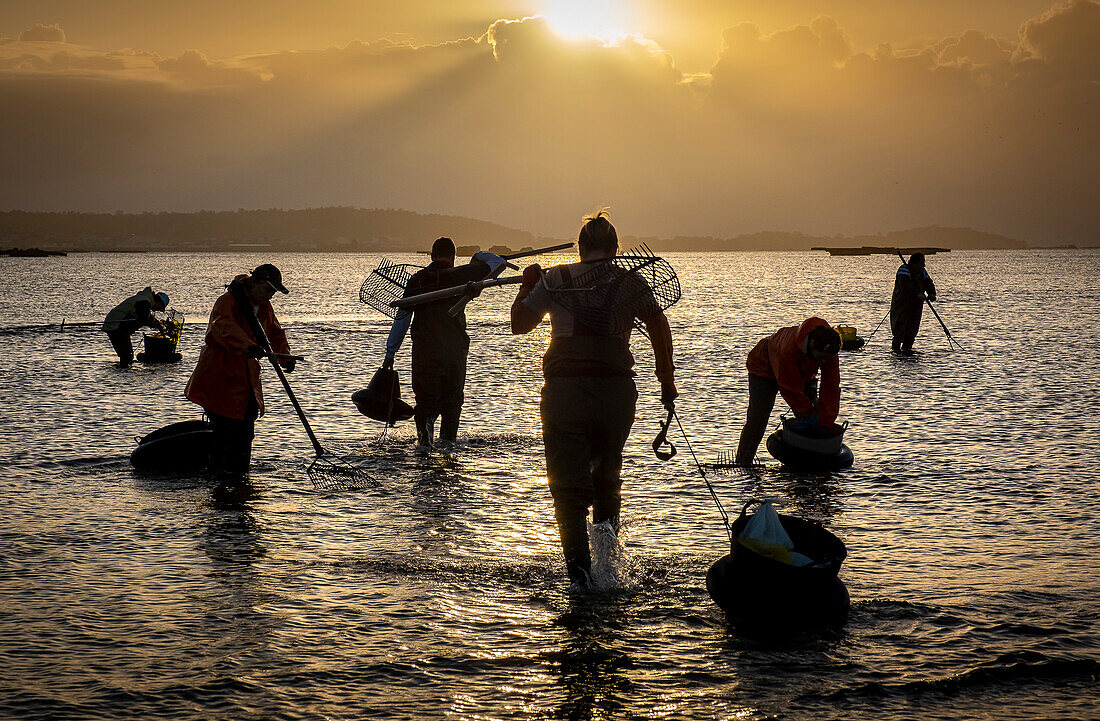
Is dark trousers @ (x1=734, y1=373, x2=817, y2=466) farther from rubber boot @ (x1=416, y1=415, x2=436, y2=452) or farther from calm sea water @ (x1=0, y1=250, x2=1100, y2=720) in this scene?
rubber boot @ (x1=416, y1=415, x2=436, y2=452)

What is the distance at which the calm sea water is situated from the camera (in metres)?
4.62

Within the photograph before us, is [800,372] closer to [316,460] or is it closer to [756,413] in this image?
[756,413]

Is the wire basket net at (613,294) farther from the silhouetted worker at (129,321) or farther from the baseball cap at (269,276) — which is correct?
the silhouetted worker at (129,321)

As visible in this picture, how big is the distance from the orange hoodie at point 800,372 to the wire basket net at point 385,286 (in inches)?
137

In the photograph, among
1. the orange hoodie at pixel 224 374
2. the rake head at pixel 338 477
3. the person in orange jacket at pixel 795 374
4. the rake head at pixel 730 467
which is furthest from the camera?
the rake head at pixel 730 467

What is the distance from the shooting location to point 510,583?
242 inches

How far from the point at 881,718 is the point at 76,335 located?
2586 centimetres

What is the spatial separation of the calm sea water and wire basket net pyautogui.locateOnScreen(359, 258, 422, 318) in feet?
5.01

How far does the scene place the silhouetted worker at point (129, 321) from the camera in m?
19.0

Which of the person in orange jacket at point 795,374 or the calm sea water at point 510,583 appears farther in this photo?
the person in orange jacket at point 795,374

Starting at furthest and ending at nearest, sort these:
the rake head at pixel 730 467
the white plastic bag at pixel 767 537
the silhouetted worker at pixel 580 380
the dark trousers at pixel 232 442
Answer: the rake head at pixel 730 467, the dark trousers at pixel 232 442, the silhouetted worker at pixel 580 380, the white plastic bag at pixel 767 537

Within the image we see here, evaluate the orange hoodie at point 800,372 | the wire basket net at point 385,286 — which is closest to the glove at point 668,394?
→ the orange hoodie at point 800,372

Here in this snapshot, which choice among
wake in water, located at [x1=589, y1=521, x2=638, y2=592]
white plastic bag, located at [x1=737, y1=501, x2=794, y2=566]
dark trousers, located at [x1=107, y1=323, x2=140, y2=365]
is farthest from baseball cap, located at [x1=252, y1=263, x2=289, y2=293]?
dark trousers, located at [x1=107, y1=323, x2=140, y2=365]

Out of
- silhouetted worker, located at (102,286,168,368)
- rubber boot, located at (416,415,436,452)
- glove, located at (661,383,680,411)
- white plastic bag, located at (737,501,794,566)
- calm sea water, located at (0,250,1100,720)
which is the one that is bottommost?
calm sea water, located at (0,250,1100,720)
